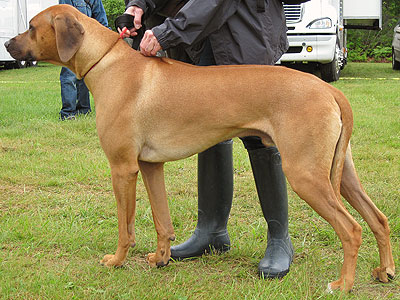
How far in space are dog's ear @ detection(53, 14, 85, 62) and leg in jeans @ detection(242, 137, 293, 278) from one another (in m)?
1.14

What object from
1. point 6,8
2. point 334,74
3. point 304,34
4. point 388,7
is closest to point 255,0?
point 304,34

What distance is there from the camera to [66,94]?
8.00 m

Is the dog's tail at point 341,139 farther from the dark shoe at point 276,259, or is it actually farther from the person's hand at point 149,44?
the person's hand at point 149,44

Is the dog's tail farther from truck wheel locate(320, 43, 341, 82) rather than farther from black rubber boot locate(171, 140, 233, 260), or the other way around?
truck wheel locate(320, 43, 341, 82)

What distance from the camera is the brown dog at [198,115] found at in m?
2.74

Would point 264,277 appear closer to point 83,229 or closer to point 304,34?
point 83,229

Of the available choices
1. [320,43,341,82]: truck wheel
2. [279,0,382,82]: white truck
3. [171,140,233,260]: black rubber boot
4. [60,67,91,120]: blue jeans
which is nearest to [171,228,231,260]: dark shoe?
[171,140,233,260]: black rubber boot

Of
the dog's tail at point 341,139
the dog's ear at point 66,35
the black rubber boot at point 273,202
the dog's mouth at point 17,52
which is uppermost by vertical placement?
the dog's ear at point 66,35

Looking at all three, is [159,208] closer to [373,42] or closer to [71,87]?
[71,87]

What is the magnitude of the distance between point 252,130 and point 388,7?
2303cm

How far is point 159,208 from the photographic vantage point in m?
3.31

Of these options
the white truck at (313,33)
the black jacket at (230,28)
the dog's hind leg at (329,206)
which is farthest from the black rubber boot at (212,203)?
the white truck at (313,33)

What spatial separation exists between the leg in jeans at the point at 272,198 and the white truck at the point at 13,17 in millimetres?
14792

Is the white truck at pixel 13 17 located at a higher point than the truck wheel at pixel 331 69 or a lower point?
higher
